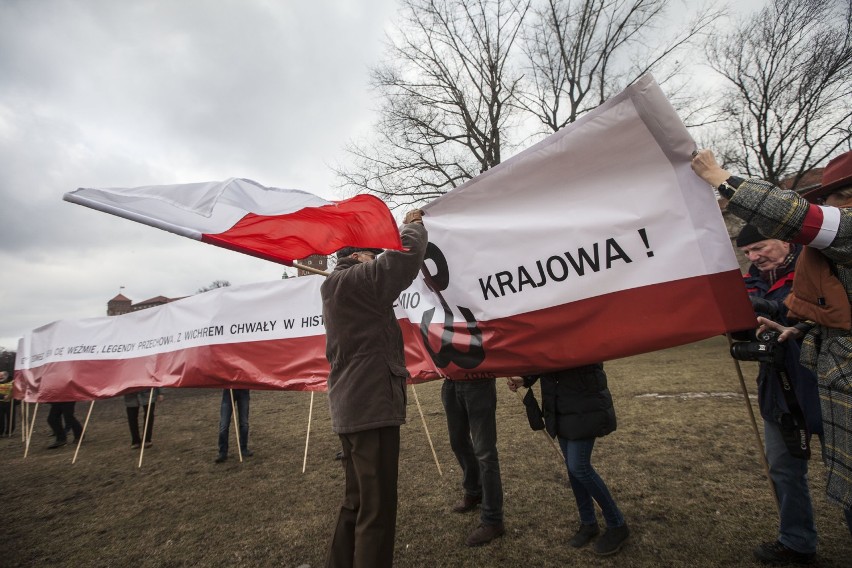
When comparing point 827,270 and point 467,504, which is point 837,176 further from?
point 467,504

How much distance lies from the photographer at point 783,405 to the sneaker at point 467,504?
6.64 ft

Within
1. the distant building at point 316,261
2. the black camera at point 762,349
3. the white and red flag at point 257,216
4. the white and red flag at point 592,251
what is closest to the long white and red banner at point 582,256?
the white and red flag at point 592,251

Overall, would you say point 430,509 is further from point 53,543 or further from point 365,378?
point 53,543

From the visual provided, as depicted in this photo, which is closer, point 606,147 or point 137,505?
point 606,147

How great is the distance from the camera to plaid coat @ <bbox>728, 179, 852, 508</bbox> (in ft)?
5.26

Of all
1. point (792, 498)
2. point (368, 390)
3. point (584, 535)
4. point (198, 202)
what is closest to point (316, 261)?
point (198, 202)

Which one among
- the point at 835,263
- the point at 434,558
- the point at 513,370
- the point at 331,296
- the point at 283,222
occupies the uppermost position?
the point at 283,222

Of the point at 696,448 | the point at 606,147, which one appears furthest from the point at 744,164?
the point at 606,147

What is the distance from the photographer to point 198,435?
27.3ft

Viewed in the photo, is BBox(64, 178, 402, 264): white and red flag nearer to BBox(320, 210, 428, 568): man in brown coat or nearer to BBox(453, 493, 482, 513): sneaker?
BBox(320, 210, 428, 568): man in brown coat

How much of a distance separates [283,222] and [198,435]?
24.2 ft

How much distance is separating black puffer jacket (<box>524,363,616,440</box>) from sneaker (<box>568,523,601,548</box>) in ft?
2.48

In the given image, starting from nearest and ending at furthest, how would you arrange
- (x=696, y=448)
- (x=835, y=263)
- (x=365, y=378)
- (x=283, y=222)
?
1. (x=835, y=263)
2. (x=365, y=378)
3. (x=283, y=222)
4. (x=696, y=448)

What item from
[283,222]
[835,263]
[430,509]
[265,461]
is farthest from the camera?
[265,461]
